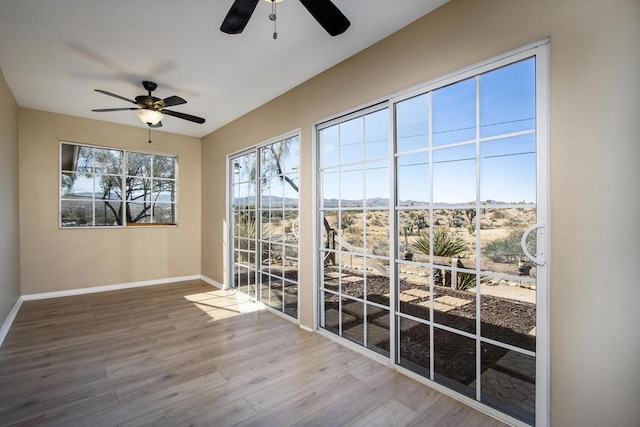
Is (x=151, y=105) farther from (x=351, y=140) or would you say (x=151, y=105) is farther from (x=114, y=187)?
(x=114, y=187)

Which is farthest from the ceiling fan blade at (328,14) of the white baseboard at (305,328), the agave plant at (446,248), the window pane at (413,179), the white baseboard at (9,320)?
the white baseboard at (9,320)

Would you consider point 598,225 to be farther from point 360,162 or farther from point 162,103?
Answer: point 162,103

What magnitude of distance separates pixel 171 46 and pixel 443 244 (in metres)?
2.85

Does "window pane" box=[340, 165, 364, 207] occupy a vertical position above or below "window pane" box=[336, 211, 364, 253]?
above

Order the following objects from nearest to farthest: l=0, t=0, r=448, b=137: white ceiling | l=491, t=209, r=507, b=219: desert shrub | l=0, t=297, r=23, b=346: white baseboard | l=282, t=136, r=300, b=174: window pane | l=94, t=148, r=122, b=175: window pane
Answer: l=491, t=209, r=507, b=219: desert shrub, l=0, t=0, r=448, b=137: white ceiling, l=0, t=297, r=23, b=346: white baseboard, l=282, t=136, r=300, b=174: window pane, l=94, t=148, r=122, b=175: window pane

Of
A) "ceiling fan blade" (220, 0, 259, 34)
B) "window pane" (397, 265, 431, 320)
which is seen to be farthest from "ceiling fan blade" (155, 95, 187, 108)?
"window pane" (397, 265, 431, 320)

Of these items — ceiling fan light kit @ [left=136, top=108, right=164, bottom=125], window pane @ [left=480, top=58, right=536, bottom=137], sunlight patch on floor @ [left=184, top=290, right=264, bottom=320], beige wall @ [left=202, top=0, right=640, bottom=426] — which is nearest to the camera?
beige wall @ [left=202, top=0, right=640, bottom=426]

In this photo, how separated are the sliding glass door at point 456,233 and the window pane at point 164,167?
3.93 metres

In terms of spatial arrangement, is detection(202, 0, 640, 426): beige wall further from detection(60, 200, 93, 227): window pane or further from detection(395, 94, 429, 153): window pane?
detection(60, 200, 93, 227): window pane

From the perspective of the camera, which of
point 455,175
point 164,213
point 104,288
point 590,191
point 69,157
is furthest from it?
point 164,213

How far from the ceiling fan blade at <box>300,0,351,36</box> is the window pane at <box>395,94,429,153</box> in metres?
0.87

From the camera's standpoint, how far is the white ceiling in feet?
7.41

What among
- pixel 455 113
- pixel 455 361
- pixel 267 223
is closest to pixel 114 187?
pixel 267 223

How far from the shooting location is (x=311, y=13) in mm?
1723
